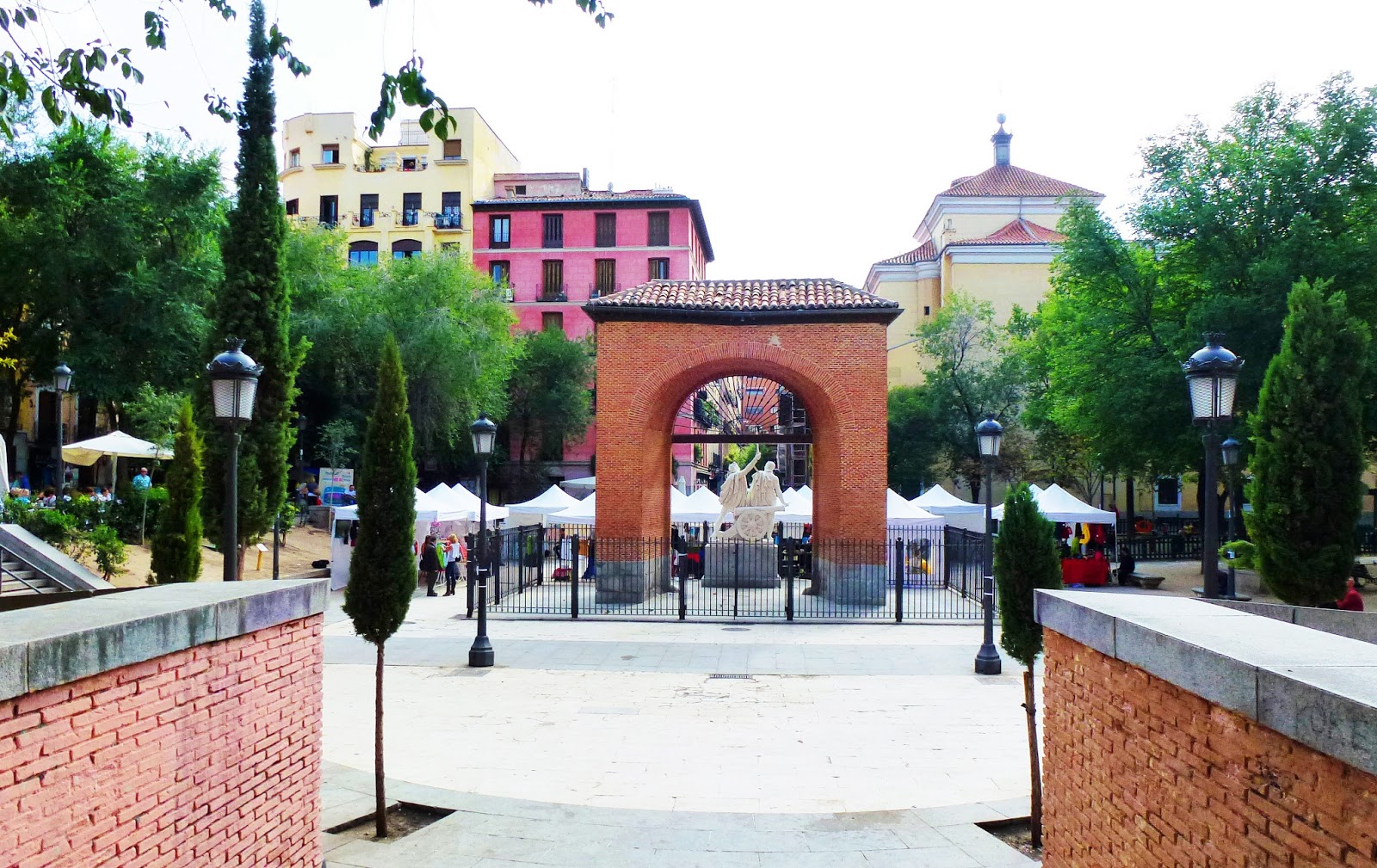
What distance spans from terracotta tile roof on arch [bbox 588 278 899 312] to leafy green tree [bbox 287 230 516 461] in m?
16.4

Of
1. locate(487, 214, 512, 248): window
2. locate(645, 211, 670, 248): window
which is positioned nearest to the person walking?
locate(645, 211, 670, 248): window

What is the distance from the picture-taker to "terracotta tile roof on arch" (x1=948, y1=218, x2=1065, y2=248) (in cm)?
4253

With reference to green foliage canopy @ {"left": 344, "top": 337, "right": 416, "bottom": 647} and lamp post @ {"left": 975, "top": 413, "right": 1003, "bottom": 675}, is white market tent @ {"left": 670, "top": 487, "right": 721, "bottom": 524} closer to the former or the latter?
lamp post @ {"left": 975, "top": 413, "right": 1003, "bottom": 675}

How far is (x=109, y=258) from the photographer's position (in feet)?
91.6

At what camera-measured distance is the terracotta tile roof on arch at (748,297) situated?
1969 centimetres

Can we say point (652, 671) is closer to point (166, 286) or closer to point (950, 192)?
point (166, 286)

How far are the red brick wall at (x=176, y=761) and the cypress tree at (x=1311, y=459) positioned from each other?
33.6 ft

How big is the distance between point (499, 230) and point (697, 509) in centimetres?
2847

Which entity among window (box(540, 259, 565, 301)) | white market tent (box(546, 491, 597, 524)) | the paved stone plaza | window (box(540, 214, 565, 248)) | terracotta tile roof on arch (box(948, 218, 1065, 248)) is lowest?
the paved stone plaza

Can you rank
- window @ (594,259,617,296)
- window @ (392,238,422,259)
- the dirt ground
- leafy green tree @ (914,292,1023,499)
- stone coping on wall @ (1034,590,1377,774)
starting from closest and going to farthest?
1. stone coping on wall @ (1034,590,1377,774)
2. the dirt ground
3. leafy green tree @ (914,292,1023,499)
4. window @ (594,259,617,296)
5. window @ (392,238,422,259)

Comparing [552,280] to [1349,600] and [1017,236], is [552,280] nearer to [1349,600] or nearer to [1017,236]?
[1017,236]

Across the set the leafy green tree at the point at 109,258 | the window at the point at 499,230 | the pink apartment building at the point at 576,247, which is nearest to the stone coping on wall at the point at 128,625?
the leafy green tree at the point at 109,258

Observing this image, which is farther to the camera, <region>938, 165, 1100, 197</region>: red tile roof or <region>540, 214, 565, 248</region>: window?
<region>540, 214, 565, 248</region>: window

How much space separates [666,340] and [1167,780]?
16666 mm
